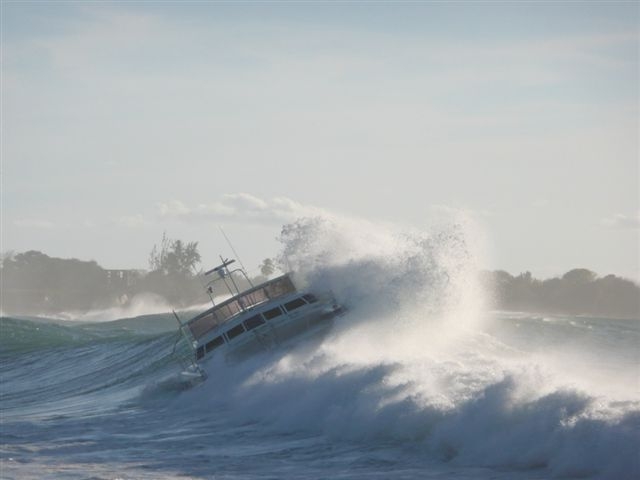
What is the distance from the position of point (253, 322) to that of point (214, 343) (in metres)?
1.28

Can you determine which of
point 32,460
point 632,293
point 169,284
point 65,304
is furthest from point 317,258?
point 65,304

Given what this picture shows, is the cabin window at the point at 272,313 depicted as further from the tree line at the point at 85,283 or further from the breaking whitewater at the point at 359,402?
the tree line at the point at 85,283

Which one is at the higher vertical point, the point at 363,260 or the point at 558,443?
the point at 363,260

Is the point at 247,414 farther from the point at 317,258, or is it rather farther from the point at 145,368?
the point at 145,368

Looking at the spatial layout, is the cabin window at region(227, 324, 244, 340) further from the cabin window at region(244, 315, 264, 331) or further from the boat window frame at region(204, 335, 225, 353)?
the boat window frame at region(204, 335, 225, 353)

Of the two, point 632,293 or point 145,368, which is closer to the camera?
point 145,368

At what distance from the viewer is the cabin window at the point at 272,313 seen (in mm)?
32062

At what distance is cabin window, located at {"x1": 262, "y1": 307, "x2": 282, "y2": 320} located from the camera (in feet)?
105

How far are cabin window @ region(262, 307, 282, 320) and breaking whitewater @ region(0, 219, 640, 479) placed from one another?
3.80 feet

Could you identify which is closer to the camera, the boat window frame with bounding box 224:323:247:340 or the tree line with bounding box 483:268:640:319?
the boat window frame with bounding box 224:323:247:340

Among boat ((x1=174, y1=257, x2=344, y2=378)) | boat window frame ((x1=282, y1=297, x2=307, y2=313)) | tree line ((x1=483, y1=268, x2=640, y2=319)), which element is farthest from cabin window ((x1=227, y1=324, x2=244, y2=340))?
tree line ((x1=483, y1=268, x2=640, y2=319))

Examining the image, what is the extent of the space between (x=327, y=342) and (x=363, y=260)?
13.9 ft

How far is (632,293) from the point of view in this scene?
91938 mm

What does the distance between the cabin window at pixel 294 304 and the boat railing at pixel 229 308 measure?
1083 millimetres
